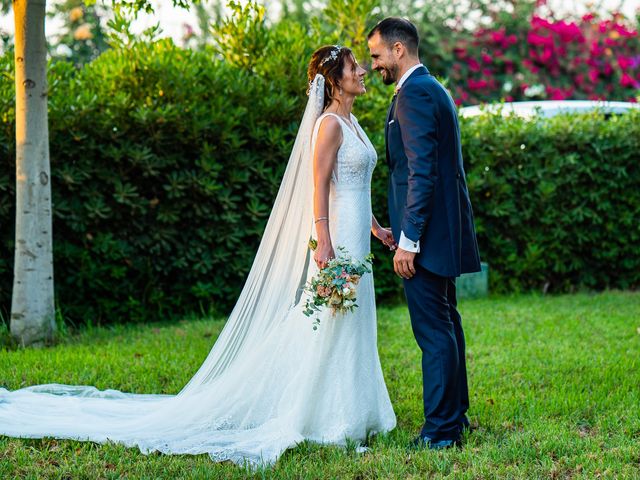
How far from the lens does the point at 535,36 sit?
20.8 metres

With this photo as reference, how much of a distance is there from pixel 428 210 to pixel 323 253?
0.68 m

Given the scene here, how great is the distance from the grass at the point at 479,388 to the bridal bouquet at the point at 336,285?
763 millimetres

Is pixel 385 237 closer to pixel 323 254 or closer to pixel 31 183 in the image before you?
pixel 323 254

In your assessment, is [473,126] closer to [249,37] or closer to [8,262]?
[249,37]

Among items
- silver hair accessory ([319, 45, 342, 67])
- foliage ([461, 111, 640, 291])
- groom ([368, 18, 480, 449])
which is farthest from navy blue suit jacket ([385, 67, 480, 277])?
foliage ([461, 111, 640, 291])

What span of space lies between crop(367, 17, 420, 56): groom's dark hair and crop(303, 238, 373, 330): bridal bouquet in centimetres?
118

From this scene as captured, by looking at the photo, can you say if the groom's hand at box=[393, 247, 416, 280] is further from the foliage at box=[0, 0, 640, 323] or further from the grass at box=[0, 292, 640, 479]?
the foliage at box=[0, 0, 640, 323]

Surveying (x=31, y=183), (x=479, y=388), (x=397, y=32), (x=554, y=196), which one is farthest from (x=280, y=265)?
(x=554, y=196)

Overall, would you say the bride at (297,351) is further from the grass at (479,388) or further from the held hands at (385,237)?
the grass at (479,388)

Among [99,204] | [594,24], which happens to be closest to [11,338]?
[99,204]

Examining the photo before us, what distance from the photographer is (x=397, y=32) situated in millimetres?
4336

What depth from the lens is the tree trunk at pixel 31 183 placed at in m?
6.74

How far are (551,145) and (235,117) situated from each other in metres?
4.05

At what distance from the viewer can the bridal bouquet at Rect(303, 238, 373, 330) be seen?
438 centimetres
